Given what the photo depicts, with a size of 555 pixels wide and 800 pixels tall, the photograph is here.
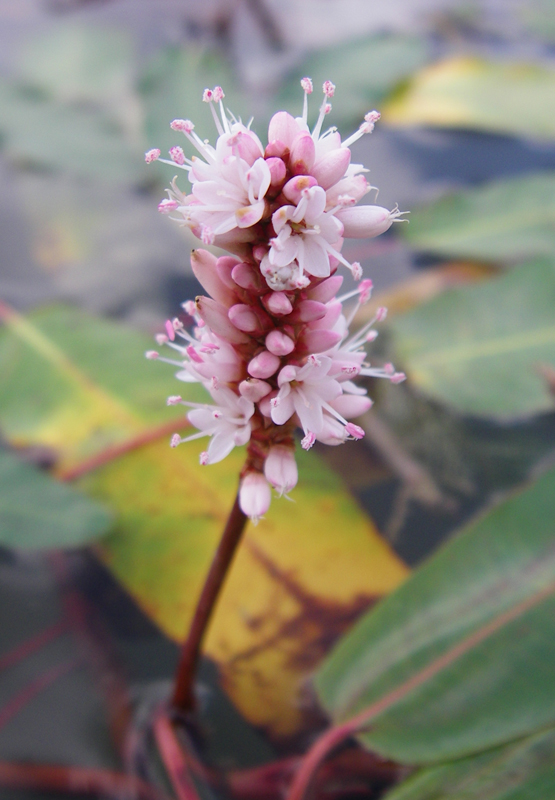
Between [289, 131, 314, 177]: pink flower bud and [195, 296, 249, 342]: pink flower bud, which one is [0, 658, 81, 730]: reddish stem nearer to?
[195, 296, 249, 342]: pink flower bud

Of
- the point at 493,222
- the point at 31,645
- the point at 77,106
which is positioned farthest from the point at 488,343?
the point at 77,106

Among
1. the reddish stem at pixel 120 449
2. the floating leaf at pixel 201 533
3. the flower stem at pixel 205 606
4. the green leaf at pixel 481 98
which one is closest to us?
the flower stem at pixel 205 606

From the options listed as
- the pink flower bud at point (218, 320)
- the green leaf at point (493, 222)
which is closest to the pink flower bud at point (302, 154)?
the pink flower bud at point (218, 320)

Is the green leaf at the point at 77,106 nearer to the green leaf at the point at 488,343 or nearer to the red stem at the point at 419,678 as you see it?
the green leaf at the point at 488,343

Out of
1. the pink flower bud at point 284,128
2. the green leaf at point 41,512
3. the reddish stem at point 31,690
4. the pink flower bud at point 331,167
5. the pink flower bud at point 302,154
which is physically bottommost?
the reddish stem at point 31,690

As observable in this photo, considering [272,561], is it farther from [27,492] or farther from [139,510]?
[27,492]

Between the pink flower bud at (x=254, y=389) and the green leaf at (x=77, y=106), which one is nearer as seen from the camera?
the pink flower bud at (x=254, y=389)

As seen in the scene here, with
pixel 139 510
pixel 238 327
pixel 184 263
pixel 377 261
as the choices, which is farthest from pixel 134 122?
pixel 238 327
